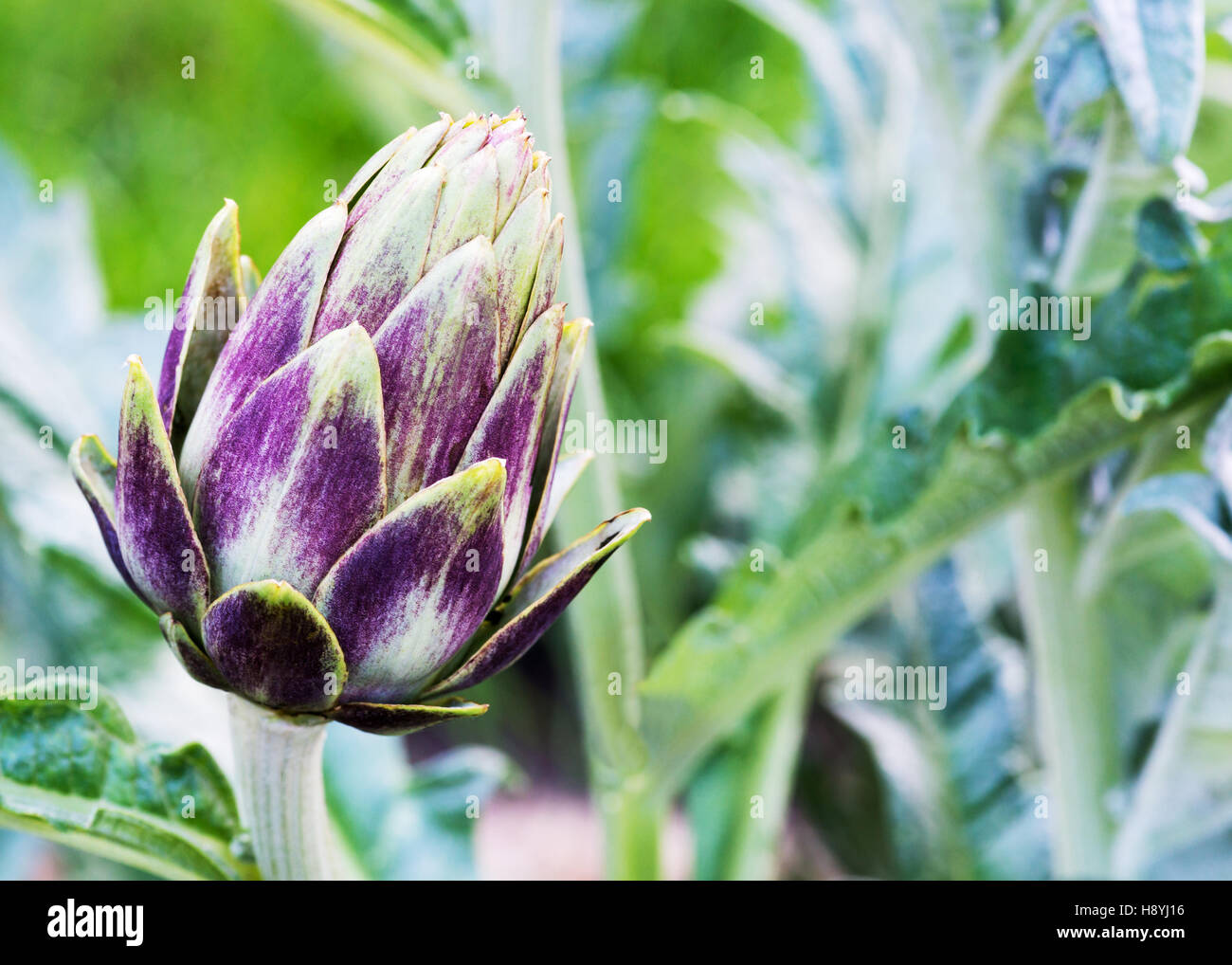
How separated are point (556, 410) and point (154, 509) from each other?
98 mm

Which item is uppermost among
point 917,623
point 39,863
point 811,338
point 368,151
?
point 368,151

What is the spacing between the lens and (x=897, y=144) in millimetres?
608

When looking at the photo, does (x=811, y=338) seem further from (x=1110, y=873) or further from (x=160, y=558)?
(x=160, y=558)

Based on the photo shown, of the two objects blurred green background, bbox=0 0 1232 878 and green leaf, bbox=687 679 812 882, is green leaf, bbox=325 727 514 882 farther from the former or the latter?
green leaf, bbox=687 679 812 882

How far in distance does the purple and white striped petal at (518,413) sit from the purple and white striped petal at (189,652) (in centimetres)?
7

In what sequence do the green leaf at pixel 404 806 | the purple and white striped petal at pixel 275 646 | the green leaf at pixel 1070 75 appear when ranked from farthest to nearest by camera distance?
the green leaf at pixel 404 806 < the green leaf at pixel 1070 75 < the purple and white striped petal at pixel 275 646

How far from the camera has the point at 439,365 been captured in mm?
241

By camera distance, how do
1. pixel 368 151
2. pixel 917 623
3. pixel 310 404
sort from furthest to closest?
pixel 368 151
pixel 917 623
pixel 310 404

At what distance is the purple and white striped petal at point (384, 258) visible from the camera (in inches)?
9.5

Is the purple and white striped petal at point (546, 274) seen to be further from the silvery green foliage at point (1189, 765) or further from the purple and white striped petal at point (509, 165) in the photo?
the silvery green foliage at point (1189, 765)
